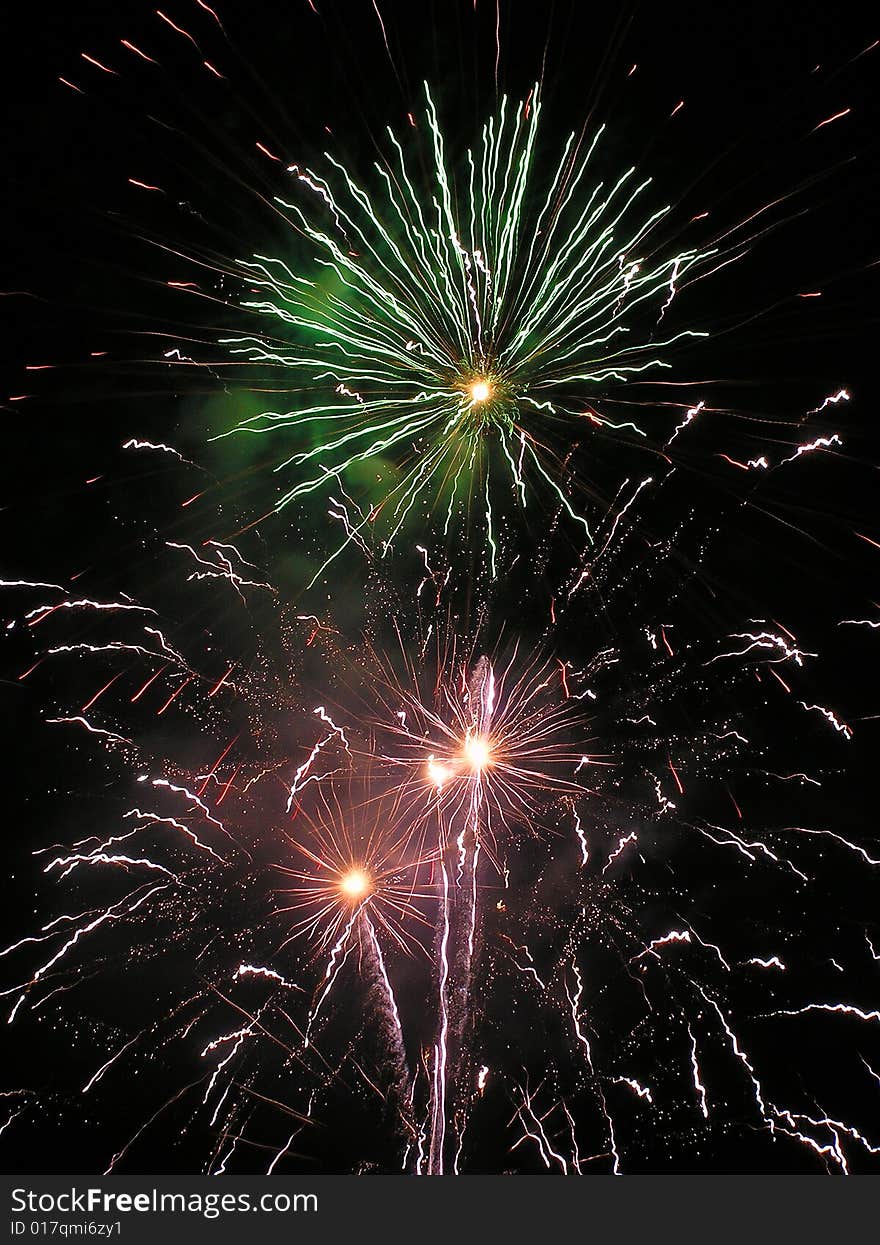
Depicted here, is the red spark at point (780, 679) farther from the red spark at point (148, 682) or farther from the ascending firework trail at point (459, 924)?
the red spark at point (148, 682)

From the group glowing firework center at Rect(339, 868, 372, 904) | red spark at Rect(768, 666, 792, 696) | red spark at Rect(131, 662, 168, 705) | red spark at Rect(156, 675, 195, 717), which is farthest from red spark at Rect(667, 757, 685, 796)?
red spark at Rect(131, 662, 168, 705)

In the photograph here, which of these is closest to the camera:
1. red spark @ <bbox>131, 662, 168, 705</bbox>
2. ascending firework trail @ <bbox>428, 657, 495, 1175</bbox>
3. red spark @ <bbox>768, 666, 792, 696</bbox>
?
ascending firework trail @ <bbox>428, 657, 495, 1175</bbox>

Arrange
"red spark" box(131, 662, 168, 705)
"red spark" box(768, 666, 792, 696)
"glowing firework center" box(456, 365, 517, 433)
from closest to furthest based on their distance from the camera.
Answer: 1. "glowing firework center" box(456, 365, 517, 433)
2. "red spark" box(131, 662, 168, 705)
3. "red spark" box(768, 666, 792, 696)

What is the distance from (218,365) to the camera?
5.52m

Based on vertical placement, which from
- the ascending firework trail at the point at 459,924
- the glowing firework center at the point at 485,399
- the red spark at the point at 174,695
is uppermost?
the glowing firework center at the point at 485,399

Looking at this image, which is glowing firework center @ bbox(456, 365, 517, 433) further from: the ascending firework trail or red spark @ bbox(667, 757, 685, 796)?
red spark @ bbox(667, 757, 685, 796)

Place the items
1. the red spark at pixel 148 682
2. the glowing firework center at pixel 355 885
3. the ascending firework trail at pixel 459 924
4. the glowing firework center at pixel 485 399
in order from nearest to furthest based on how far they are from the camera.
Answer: the glowing firework center at pixel 485 399, the ascending firework trail at pixel 459 924, the glowing firework center at pixel 355 885, the red spark at pixel 148 682

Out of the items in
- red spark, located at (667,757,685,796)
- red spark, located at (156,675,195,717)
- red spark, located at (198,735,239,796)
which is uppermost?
red spark, located at (156,675,195,717)

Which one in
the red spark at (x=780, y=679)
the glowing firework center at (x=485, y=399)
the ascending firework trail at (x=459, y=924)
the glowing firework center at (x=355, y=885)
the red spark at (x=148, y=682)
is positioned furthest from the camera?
the red spark at (x=780, y=679)

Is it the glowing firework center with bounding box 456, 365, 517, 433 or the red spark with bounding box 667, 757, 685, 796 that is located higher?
the glowing firework center with bounding box 456, 365, 517, 433

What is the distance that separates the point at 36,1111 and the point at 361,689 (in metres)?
6.64

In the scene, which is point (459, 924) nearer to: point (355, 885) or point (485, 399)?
point (355, 885)

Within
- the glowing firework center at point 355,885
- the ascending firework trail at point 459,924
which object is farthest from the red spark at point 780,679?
the glowing firework center at point 355,885

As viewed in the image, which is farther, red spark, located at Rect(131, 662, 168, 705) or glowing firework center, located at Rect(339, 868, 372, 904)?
red spark, located at Rect(131, 662, 168, 705)
